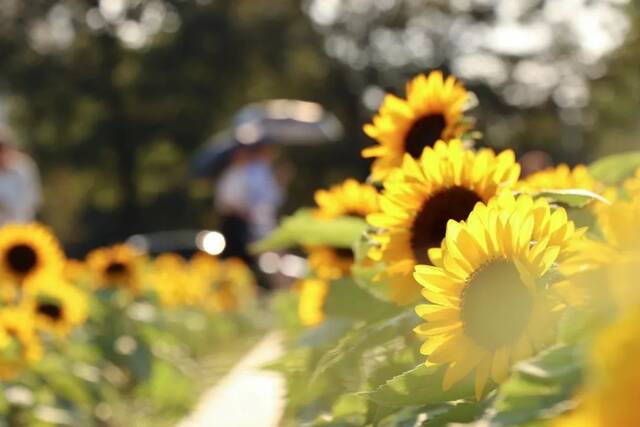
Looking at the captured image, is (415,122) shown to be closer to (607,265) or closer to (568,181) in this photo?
(568,181)

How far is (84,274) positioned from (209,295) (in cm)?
245

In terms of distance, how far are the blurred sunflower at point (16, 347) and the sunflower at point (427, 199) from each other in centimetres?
247

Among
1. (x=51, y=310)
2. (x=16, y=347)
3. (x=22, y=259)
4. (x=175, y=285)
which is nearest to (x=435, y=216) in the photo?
(x=16, y=347)

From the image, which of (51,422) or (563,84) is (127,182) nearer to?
(563,84)

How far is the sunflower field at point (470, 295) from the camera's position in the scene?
0.96 m

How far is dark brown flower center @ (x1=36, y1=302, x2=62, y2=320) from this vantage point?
5328mm

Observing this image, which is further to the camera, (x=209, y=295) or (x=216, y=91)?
(x=216, y=91)

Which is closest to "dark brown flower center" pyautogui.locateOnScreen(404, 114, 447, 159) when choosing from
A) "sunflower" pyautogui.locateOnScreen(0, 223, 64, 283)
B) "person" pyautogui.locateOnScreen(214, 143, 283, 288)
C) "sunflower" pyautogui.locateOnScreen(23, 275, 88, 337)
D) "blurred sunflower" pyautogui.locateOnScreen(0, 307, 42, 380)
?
"blurred sunflower" pyautogui.locateOnScreen(0, 307, 42, 380)

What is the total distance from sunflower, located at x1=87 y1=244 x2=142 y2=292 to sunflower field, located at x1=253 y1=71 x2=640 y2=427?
445 cm

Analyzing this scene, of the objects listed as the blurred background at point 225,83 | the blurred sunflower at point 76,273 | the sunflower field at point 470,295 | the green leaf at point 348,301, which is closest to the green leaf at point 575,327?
the sunflower field at point 470,295

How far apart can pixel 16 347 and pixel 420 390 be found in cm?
315

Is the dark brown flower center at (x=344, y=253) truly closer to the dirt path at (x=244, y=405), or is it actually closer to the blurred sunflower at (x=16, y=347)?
the dirt path at (x=244, y=405)

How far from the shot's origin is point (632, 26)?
2697 cm

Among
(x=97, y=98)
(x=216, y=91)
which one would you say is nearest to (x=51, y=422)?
(x=97, y=98)
